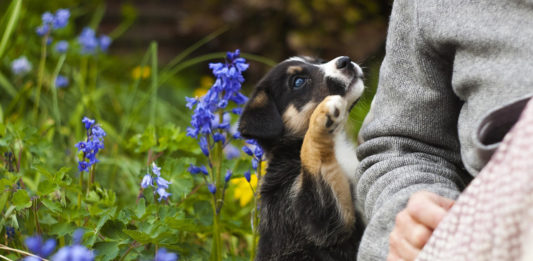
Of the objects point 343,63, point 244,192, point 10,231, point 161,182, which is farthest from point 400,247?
point 244,192

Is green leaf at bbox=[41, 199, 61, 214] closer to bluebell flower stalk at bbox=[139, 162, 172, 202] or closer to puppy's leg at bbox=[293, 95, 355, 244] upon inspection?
bluebell flower stalk at bbox=[139, 162, 172, 202]

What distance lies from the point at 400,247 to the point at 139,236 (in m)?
0.96

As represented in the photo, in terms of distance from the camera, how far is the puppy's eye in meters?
2.76

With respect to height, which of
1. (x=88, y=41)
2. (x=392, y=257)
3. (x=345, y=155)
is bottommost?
(x=392, y=257)

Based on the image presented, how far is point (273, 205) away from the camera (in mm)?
2410

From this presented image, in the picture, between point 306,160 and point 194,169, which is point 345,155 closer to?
point 306,160

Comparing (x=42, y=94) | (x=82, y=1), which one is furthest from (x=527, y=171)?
(x=82, y=1)

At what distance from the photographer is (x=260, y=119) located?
2.60 m

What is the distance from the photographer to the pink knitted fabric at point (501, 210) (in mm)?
1083

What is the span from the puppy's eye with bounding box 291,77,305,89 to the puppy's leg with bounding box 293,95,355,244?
0.50m

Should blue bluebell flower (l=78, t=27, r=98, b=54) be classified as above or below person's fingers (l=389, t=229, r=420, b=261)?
above

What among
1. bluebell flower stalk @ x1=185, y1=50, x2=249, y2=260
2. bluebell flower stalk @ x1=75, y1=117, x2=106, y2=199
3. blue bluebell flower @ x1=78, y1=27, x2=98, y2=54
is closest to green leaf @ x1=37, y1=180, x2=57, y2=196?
bluebell flower stalk @ x1=75, y1=117, x2=106, y2=199

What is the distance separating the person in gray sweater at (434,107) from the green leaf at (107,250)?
2.73ft

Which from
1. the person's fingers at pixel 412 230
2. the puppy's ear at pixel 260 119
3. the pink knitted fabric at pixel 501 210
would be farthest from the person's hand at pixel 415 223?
the puppy's ear at pixel 260 119
